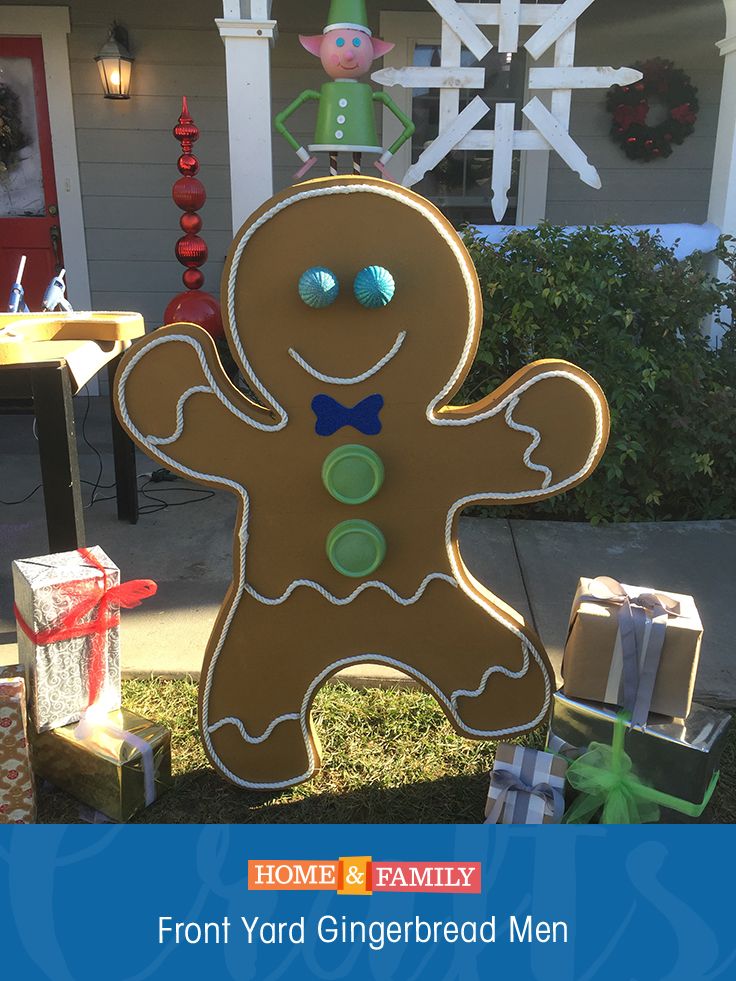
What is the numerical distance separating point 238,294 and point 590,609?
102cm

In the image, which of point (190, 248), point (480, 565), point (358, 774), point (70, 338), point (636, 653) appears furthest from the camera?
point (190, 248)

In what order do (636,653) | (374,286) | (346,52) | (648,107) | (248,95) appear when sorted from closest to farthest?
(374,286) → (636,653) → (346,52) → (248,95) → (648,107)

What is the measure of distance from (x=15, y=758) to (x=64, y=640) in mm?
273

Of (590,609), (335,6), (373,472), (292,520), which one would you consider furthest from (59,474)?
(335,6)

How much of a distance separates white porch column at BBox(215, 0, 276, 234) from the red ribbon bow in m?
2.57

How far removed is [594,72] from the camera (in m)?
3.55

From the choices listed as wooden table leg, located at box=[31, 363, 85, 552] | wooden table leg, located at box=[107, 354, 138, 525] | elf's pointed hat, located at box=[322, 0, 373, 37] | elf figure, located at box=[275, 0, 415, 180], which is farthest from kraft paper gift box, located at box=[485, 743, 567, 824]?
elf's pointed hat, located at box=[322, 0, 373, 37]

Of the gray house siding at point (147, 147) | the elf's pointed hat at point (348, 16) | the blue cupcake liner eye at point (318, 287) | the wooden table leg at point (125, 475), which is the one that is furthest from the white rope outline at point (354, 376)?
the gray house siding at point (147, 147)

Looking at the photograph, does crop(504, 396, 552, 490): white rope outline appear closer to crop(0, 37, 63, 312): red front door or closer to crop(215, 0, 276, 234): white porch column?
crop(215, 0, 276, 234): white porch column

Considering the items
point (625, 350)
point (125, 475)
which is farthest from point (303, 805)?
point (625, 350)

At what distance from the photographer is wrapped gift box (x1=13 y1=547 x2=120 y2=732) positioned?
186 cm

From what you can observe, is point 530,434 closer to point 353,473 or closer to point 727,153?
point 353,473

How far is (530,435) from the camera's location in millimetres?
1702

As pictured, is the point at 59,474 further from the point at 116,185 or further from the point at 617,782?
the point at 116,185
